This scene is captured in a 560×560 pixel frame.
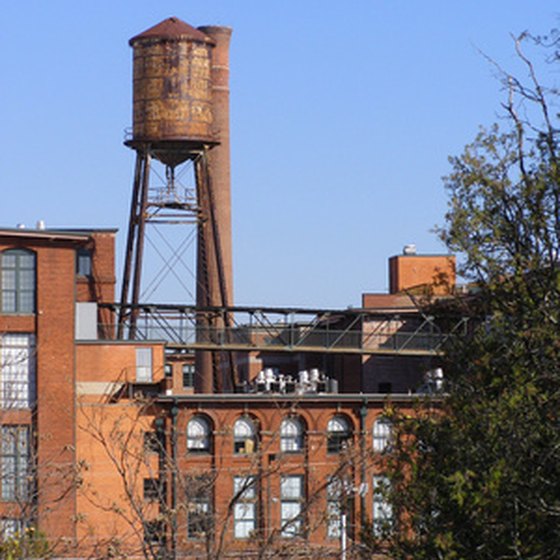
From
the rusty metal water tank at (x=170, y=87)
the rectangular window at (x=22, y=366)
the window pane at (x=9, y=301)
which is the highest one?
the rusty metal water tank at (x=170, y=87)

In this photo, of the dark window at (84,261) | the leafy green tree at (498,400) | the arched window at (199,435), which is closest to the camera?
the leafy green tree at (498,400)

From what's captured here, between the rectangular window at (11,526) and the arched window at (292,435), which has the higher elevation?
the arched window at (292,435)

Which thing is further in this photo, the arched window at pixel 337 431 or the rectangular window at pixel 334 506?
the arched window at pixel 337 431

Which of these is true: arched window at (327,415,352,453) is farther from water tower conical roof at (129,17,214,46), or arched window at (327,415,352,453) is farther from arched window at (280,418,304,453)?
water tower conical roof at (129,17,214,46)

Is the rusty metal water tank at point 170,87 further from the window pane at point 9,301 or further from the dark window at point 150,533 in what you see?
the dark window at point 150,533

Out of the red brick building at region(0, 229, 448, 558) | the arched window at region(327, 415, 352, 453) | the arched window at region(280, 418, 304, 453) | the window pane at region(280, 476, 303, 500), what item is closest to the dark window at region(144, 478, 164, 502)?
the red brick building at region(0, 229, 448, 558)

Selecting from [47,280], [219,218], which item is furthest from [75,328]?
[219,218]

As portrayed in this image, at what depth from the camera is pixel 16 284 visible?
54.2 meters

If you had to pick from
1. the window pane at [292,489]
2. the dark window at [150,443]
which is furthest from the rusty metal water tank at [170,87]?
the dark window at [150,443]

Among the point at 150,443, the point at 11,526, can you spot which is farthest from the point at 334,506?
the point at 150,443

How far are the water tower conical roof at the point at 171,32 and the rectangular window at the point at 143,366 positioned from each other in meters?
13.4

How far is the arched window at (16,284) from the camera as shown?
54156 millimetres

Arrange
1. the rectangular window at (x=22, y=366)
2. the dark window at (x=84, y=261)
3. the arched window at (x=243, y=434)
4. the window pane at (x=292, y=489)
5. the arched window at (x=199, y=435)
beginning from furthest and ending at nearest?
the dark window at (x=84, y=261) → the arched window at (x=243, y=434) → the window pane at (x=292, y=489) → the arched window at (x=199, y=435) → the rectangular window at (x=22, y=366)

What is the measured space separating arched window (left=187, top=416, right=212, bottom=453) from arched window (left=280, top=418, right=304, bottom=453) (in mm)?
2864
